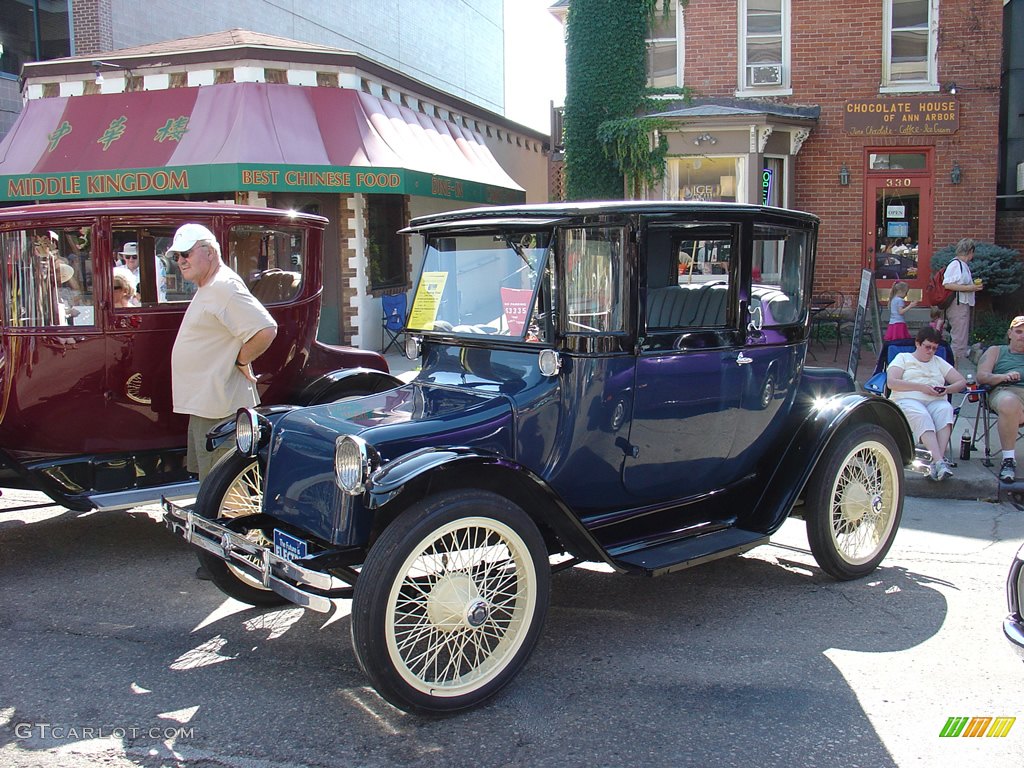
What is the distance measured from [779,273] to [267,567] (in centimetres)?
317

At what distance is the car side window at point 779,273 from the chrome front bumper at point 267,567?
102 inches

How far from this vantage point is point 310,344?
6477 millimetres

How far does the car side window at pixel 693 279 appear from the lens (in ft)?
15.0

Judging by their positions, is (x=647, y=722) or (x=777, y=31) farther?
(x=777, y=31)

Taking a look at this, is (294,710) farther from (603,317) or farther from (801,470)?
(801,470)

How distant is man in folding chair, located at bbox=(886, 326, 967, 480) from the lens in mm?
6918

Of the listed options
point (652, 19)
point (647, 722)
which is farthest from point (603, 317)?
point (652, 19)

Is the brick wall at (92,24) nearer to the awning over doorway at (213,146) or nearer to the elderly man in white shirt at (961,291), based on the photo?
the awning over doorway at (213,146)

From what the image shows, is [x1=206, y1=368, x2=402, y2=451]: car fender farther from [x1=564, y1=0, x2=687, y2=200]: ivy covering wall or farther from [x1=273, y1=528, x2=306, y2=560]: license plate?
[x1=564, y1=0, x2=687, y2=200]: ivy covering wall

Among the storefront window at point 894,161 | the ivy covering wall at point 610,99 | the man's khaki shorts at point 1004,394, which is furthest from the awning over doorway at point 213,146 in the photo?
the man's khaki shorts at point 1004,394

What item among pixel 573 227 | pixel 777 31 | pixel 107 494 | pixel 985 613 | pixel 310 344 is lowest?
pixel 985 613

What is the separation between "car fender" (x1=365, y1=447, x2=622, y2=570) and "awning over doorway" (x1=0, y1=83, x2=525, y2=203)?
10.5 metres

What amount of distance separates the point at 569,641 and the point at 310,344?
10.2 feet

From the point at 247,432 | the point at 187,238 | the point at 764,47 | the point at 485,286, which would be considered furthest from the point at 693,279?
the point at 764,47
